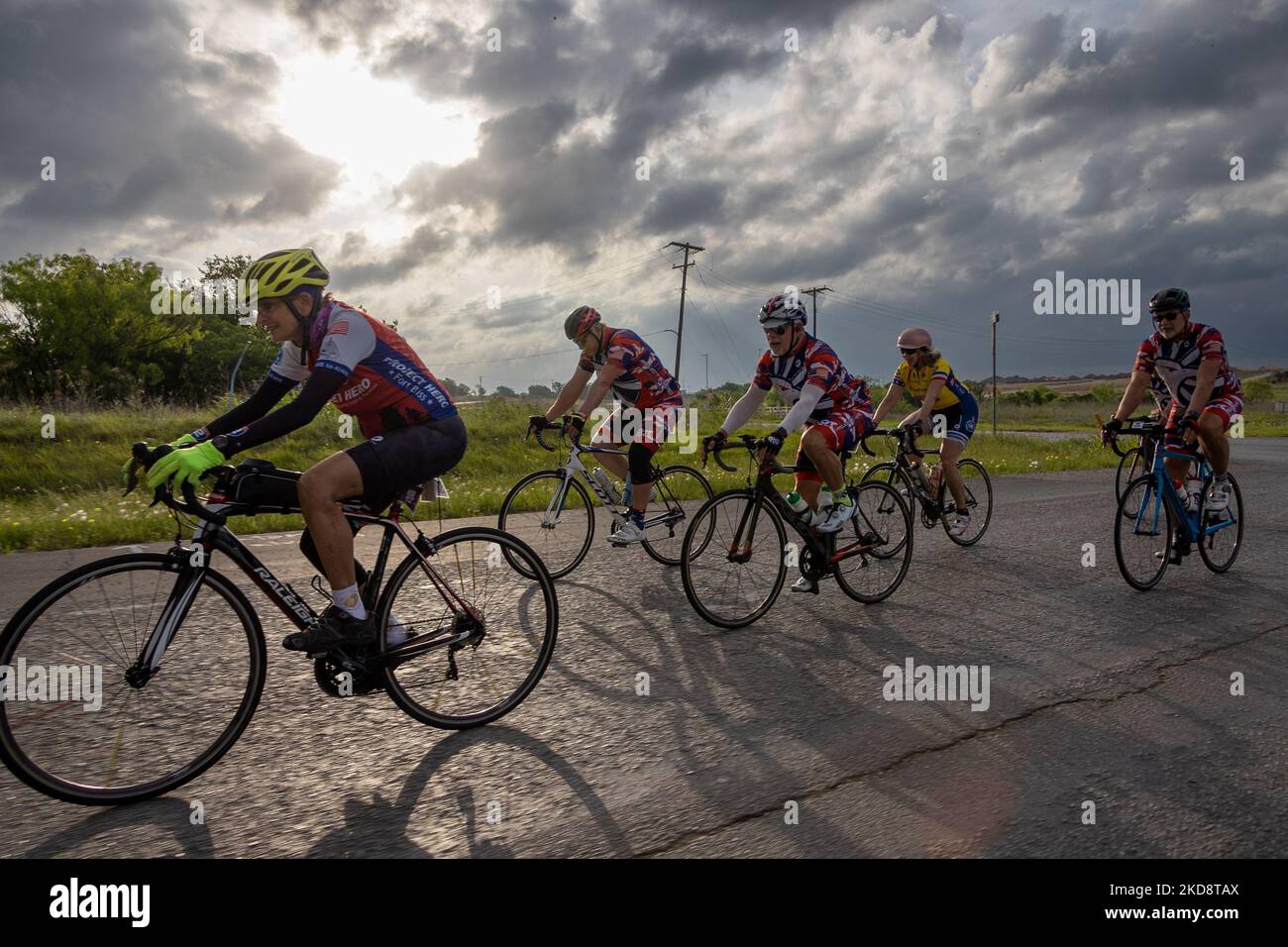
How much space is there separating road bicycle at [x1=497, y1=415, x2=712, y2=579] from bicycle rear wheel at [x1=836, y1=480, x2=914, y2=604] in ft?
4.42

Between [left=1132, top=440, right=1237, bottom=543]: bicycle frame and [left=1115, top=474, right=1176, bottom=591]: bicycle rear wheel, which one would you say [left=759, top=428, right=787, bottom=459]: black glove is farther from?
[left=1132, top=440, right=1237, bottom=543]: bicycle frame

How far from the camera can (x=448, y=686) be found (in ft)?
12.5

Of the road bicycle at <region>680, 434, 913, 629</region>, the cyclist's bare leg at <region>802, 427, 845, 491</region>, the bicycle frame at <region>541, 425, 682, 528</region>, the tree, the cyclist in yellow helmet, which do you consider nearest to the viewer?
the cyclist in yellow helmet

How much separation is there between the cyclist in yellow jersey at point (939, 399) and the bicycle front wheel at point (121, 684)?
622 cm

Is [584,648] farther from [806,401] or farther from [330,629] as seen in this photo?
[806,401]

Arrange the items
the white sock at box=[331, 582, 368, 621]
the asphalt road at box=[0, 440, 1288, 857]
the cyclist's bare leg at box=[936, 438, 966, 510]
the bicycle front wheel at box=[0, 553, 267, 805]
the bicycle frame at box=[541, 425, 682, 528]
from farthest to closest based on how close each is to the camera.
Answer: the cyclist's bare leg at box=[936, 438, 966, 510], the bicycle frame at box=[541, 425, 682, 528], the white sock at box=[331, 582, 368, 621], the bicycle front wheel at box=[0, 553, 267, 805], the asphalt road at box=[0, 440, 1288, 857]

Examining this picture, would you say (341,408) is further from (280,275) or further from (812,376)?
(812,376)

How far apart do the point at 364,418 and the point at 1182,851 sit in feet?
11.4

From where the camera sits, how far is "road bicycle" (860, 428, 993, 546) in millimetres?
7703

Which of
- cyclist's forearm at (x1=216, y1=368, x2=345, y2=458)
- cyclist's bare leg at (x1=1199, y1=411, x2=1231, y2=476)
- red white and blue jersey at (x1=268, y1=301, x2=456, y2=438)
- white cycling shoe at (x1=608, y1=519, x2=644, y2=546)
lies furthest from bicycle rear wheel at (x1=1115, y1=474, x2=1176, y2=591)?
cyclist's forearm at (x1=216, y1=368, x2=345, y2=458)

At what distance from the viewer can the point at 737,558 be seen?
5.39 meters

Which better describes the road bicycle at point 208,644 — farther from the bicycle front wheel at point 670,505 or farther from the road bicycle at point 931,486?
the road bicycle at point 931,486

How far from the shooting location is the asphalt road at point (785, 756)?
2684mm

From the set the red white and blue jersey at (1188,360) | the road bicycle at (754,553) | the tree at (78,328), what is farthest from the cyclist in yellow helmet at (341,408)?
the tree at (78,328)
